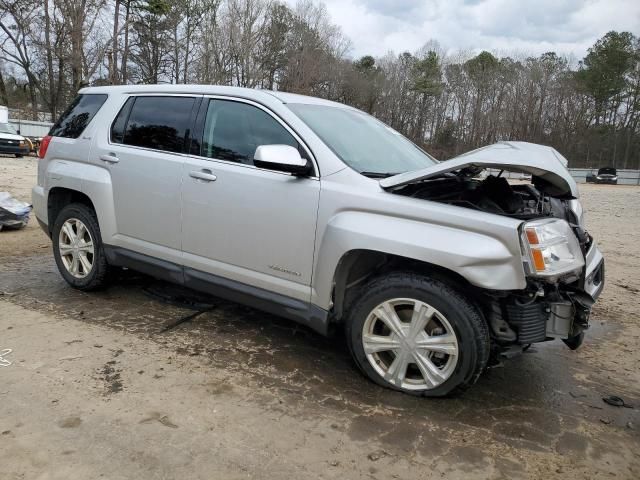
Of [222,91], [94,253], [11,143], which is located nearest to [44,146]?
[94,253]

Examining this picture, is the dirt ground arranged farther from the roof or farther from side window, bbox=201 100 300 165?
the roof

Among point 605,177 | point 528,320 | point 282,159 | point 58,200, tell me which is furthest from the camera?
point 605,177

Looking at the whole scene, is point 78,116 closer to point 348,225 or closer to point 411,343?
point 348,225

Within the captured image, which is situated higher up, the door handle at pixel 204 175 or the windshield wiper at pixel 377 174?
the windshield wiper at pixel 377 174

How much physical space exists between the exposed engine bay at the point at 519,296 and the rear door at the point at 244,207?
716 mm

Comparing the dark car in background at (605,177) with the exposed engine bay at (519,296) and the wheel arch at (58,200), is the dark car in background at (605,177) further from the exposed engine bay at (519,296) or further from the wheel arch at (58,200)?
the wheel arch at (58,200)

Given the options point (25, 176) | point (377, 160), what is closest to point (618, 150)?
point (25, 176)

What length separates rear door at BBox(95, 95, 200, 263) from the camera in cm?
386

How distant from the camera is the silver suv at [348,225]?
279cm

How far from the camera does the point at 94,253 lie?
4.46 metres

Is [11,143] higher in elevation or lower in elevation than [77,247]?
higher

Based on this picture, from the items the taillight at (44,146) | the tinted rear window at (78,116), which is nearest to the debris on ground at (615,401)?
the tinted rear window at (78,116)

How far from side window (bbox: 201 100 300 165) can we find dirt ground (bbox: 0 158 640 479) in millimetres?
1373

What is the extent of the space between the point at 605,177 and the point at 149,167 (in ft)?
Answer: 143
